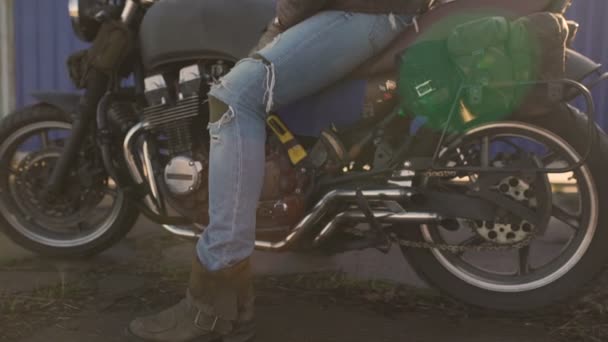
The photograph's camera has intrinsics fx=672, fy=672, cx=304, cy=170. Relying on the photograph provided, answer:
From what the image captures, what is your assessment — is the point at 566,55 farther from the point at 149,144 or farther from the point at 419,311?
the point at 149,144

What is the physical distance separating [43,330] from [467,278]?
167 centimetres

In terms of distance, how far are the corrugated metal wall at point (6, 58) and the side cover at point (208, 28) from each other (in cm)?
352

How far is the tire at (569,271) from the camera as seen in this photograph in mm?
2486

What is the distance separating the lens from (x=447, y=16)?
8.28 feet

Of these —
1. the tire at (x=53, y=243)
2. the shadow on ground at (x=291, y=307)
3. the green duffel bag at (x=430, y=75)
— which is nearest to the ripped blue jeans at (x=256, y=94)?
the green duffel bag at (x=430, y=75)

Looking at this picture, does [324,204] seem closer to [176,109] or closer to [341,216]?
[341,216]

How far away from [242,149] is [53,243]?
1657 millimetres

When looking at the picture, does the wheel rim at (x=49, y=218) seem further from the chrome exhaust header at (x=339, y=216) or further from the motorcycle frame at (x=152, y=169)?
the chrome exhaust header at (x=339, y=216)

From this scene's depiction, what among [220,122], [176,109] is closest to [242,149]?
[220,122]

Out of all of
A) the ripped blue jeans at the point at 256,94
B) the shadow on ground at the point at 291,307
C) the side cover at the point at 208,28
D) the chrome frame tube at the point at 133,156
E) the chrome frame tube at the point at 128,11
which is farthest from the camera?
the chrome frame tube at the point at 128,11

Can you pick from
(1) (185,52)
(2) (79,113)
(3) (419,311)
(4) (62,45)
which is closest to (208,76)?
(1) (185,52)

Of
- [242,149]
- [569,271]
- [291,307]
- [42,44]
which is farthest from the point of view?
[42,44]

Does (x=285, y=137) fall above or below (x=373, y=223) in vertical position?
above

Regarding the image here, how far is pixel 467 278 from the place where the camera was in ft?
8.86
